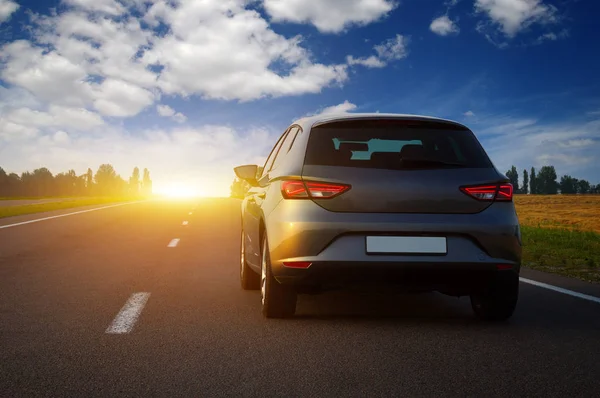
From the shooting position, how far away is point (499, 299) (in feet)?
19.2

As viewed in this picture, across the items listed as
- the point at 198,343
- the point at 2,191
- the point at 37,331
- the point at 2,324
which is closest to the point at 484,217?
the point at 198,343

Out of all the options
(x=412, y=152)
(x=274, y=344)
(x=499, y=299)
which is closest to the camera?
(x=274, y=344)

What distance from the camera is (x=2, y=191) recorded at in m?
199

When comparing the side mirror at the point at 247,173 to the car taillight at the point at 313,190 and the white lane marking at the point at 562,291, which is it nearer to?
the car taillight at the point at 313,190

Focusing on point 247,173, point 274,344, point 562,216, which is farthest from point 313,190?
point 562,216

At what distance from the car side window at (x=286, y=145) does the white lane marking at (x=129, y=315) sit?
6.22 ft

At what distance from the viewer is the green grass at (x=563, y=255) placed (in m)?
10.5

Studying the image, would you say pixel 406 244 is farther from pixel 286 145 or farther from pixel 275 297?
pixel 286 145

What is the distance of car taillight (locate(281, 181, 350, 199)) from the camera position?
531cm

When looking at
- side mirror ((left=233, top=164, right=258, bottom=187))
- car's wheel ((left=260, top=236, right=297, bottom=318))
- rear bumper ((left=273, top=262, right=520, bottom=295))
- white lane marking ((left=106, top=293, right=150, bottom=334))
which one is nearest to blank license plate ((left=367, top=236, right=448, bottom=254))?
rear bumper ((left=273, top=262, right=520, bottom=295))

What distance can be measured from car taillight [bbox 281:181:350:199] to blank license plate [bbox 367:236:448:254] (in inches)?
17.4

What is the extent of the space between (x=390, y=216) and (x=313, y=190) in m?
0.63

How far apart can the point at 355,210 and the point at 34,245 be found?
32.4 feet

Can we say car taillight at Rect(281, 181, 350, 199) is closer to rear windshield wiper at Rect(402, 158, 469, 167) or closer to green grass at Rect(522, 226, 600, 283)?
rear windshield wiper at Rect(402, 158, 469, 167)
